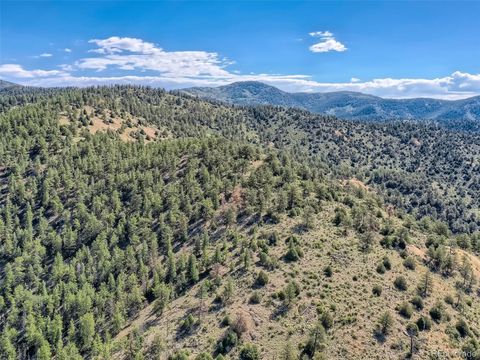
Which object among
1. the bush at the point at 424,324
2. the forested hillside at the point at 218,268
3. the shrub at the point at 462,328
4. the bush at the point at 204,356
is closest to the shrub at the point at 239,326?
the forested hillside at the point at 218,268

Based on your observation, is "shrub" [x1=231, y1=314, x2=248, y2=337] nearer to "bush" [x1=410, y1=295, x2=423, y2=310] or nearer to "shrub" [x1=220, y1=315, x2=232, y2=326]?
"shrub" [x1=220, y1=315, x2=232, y2=326]

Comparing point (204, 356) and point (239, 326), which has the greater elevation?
point (239, 326)

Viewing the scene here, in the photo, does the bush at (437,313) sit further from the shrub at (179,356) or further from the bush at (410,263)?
the shrub at (179,356)

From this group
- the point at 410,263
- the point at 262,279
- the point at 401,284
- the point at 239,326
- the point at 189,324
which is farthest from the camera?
the point at 410,263

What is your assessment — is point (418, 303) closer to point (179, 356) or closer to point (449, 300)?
point (449, 300)

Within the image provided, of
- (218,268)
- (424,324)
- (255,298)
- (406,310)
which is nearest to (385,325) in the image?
(406,310)

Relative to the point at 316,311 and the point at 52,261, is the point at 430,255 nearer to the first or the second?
the point at 316,311
